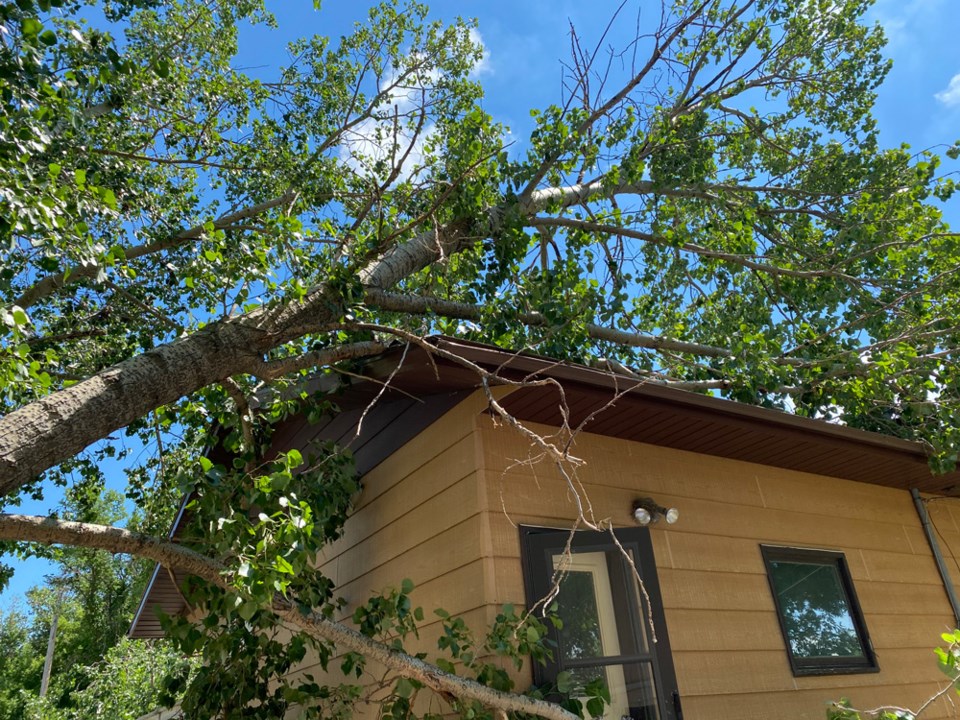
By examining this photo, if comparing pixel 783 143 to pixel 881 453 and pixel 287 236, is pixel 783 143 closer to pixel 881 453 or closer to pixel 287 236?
pixel 881 453

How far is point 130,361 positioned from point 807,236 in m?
7.39

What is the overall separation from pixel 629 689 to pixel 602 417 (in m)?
1.68

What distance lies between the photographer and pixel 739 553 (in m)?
5.11

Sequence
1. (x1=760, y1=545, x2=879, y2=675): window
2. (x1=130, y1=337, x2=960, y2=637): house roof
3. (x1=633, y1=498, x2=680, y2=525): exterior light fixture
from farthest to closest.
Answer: (x1=760, y1=545, x2=879, y2=675): window < (x1=633, y1=498, x2=680, y2=525): exterior light fixture < (x1=130, y1=337, x2=960, y2=637): house roof

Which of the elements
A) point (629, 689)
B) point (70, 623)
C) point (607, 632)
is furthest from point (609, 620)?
point (70, 623)

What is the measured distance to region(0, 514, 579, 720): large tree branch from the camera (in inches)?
128

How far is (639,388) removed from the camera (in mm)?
4348

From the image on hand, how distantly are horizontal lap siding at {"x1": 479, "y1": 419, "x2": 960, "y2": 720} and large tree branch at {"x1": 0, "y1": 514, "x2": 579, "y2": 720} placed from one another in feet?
1.97

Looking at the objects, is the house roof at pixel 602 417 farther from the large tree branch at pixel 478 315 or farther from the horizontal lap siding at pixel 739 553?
the large tree branch at pixel 478 315

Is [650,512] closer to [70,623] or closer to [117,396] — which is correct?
[117,396]

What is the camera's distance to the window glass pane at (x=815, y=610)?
5141 mm

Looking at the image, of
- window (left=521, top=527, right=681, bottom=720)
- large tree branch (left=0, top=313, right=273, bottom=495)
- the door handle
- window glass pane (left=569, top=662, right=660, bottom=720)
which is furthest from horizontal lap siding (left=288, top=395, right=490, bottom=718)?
large tree branch (left=0, top=313, right=273, bottom=495)

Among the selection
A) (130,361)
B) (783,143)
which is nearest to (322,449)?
(130,361)

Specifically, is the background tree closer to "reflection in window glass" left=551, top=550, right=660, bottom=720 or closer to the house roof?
the house roof
